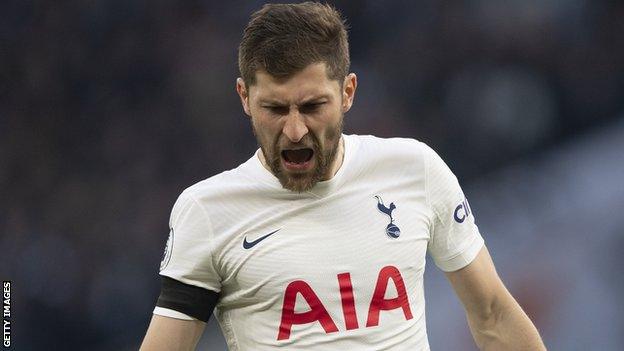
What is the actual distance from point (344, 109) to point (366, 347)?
1.90ft

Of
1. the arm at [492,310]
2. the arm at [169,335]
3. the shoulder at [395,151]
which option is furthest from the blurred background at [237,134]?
the arm at [169,335]

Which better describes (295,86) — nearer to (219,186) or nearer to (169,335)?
(219,186)

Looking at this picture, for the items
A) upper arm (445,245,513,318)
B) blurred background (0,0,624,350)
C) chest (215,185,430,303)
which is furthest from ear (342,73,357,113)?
blurred background (0,0,624,350)

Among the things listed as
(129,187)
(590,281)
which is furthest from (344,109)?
(590,281)

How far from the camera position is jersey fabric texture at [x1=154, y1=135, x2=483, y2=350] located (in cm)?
237

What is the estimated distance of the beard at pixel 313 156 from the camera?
7.41 feet

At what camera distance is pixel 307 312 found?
2.37 m

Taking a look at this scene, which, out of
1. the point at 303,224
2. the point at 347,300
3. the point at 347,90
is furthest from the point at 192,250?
the point at 347,90

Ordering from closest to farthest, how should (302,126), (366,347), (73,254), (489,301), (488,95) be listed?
(302,126)
(366,347)
(489,301)
(73,254)
(488,95)

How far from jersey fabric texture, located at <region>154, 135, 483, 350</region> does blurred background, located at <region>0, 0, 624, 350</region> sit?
2.30 metres

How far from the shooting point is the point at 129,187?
4703 millimetres

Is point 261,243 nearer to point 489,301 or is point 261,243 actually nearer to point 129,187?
point 489,301

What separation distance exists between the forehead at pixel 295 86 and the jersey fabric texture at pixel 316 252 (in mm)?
285

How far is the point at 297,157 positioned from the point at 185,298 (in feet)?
1.40
